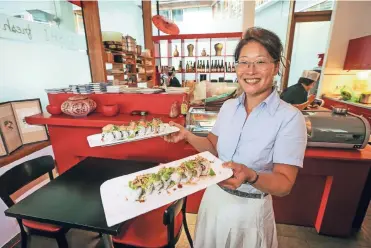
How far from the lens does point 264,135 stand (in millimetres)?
977

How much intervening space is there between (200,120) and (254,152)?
3.60ft

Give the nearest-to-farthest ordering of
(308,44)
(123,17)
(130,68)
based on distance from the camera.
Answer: (130,68), (123,17), (308,44)

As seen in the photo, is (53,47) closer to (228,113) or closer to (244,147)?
(228,113)

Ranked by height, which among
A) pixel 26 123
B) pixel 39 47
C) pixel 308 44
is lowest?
pixel 26 123

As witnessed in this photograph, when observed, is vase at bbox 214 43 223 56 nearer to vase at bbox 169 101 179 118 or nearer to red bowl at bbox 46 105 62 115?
vase at bbox 169 101 179 118

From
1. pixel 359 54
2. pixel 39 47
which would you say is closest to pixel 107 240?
pixel 39 47

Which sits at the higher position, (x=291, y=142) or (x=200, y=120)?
(x=291, y=142)

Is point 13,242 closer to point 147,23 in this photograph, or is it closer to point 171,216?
point 171,216

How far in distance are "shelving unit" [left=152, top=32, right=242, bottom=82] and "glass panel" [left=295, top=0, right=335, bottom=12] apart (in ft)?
5.66

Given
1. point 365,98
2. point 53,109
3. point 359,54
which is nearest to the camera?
point 53,109

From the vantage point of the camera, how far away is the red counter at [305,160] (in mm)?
1783

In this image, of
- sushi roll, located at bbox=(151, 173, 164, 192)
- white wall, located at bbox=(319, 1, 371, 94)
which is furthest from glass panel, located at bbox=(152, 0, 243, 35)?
sushi roll, located at bbox=(151, 173, 164, 192)

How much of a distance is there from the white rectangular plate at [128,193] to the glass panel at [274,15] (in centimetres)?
472

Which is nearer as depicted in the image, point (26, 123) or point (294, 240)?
point (294, 240)
